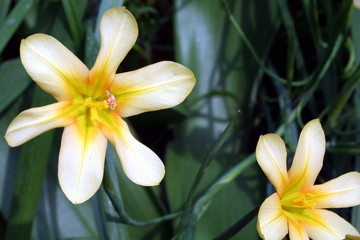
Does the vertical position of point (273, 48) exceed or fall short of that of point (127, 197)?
it exceeds it

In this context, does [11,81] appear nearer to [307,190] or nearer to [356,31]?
[307,190]

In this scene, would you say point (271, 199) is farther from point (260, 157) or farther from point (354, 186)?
point (354, 186)

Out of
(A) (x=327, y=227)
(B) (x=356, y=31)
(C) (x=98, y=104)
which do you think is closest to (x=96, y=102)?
(C) (x=98, y=104)

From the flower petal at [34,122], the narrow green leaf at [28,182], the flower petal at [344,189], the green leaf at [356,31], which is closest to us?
the flower petal at [34,122]

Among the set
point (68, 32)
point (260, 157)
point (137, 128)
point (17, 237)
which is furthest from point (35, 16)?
point (260, 157)

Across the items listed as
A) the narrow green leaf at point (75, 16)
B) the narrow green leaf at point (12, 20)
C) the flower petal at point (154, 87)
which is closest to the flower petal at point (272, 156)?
the flower petal at point (154, 87)

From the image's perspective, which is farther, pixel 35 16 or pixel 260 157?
pixel 35 16

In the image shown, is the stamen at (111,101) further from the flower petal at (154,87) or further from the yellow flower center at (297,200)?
the yellow flower center at (297,200)
